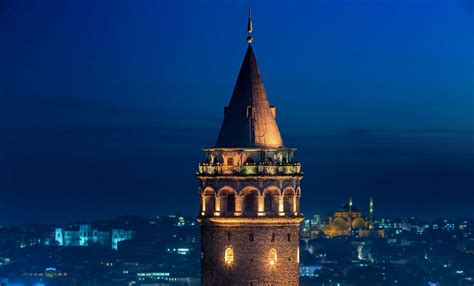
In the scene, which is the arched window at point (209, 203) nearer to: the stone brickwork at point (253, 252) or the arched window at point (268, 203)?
the stone brickwork at point (253, 252)

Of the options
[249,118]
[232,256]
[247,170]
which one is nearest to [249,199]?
[247,170]

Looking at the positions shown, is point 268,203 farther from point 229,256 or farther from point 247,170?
point 229,256

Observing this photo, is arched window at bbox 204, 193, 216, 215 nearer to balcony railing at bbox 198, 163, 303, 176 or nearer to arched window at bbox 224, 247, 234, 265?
balcony railing at bbox 198, 163, 303, 176

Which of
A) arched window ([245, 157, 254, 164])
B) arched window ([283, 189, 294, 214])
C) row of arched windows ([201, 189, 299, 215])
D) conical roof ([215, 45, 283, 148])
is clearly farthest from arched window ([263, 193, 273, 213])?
conical roof ([215, 45, 283, 148])

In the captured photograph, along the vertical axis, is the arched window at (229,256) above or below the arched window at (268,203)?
below

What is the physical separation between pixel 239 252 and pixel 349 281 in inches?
5255

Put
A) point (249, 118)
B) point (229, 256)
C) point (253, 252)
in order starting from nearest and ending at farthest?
point (253, 252) → point (229, 256) → point (249, 118)

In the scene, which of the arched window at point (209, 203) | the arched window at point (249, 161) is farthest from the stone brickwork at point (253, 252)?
the arched window at point (249, 161)

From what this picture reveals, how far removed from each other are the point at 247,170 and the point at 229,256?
1752mm

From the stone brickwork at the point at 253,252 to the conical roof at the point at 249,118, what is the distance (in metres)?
1.58

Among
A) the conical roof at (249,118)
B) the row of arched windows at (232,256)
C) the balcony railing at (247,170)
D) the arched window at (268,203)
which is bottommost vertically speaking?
the row of arched windows at (232,256)

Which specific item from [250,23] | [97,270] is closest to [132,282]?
[97,270]

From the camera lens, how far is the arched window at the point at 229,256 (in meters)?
34.8

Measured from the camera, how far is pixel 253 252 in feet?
114
